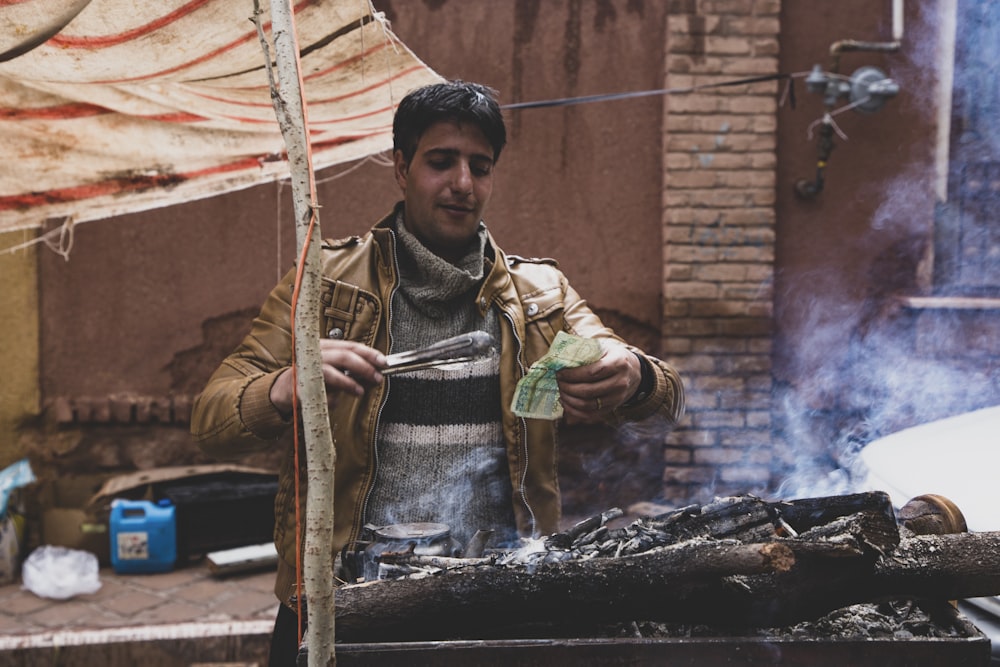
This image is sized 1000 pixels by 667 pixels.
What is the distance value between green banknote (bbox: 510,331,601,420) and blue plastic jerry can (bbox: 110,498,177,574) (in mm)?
3550

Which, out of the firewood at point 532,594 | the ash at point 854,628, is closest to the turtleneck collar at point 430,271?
the firewood at point 532,594

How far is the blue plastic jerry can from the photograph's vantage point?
187 inches

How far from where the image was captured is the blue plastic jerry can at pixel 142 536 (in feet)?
15.6

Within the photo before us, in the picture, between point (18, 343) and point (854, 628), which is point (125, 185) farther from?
point (854, 628)

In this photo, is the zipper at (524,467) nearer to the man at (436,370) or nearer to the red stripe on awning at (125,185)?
the man at (436,370)

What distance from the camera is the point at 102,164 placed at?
10.5ft

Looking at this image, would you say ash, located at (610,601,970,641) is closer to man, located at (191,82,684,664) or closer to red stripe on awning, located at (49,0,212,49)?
man, located at (191,82,684,664)

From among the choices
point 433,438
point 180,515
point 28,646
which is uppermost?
point 433,438

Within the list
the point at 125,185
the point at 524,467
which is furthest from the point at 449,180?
the point at 125,185

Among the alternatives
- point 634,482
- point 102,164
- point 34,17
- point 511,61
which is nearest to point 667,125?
point 511,61

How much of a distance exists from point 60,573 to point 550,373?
3.95 meters

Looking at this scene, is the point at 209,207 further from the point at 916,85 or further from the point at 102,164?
the point at 916,85

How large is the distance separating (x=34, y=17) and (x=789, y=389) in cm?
450

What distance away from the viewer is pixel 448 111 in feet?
7.62
